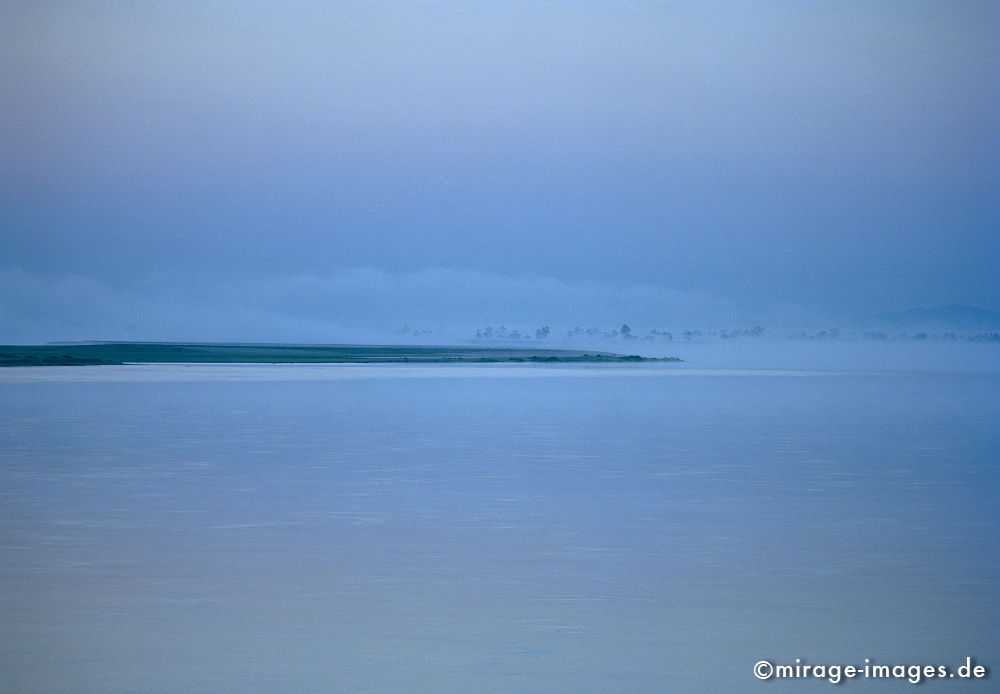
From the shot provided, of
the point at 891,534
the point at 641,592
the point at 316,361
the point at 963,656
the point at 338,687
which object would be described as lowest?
the point at 338,687

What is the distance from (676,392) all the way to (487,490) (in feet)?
80.3

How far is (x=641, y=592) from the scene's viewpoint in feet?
29.5

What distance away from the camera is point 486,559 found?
400 inches

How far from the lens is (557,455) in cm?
1812

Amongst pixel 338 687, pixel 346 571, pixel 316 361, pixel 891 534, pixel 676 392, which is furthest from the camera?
pixel 316 361

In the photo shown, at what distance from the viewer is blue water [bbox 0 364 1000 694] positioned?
7.41 meters

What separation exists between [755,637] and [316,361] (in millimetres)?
74193

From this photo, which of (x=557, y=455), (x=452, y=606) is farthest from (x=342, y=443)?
(x=452, y=606)

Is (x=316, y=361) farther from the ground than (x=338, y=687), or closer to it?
farther from the ground

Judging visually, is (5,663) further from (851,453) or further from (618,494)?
(851,453)

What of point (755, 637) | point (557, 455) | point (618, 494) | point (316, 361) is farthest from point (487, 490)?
point (316, 361)

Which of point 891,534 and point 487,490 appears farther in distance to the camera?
point 487,490

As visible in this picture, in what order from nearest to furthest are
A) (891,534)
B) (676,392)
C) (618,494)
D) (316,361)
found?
(891,534), (618,494), (676,392), (316,361)

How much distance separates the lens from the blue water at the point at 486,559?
7406mm
